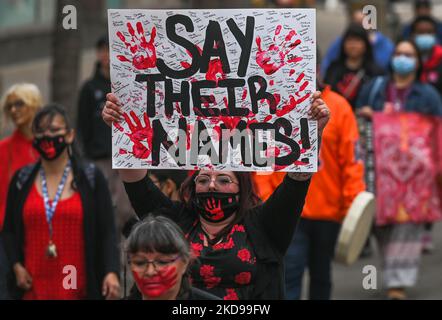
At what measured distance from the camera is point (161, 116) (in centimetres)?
627

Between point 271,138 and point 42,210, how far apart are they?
202 cm

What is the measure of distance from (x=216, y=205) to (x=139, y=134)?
0.45 metres

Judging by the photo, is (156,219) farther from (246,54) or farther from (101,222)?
(101,222)

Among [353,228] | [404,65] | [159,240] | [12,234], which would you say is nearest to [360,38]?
[404,65]

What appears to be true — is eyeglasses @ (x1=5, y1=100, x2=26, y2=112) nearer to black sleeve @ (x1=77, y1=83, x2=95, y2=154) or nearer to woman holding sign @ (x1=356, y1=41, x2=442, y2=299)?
black sleeve @ (x1=77, y1=83, x2=95, y2=154)

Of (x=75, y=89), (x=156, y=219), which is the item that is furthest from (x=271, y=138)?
(x=75, y=89)

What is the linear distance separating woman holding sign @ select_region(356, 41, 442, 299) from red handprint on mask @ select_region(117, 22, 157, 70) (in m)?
4.80

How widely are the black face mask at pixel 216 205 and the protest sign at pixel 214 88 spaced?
16cm

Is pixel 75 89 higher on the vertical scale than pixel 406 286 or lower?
higher

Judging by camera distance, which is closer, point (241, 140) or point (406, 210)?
point (241, 140)

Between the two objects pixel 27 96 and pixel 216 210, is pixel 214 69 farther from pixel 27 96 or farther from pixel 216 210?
pixel 27 96

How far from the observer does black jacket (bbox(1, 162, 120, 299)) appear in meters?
7.87

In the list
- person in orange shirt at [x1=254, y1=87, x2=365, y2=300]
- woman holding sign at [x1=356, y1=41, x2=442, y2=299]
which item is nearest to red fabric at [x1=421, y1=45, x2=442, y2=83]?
woman holding sign at [x1=356, y1=41, x2=442, y2=299]

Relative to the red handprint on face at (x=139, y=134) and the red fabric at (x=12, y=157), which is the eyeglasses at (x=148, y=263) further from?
the red fabric at (x=12, y=157)
